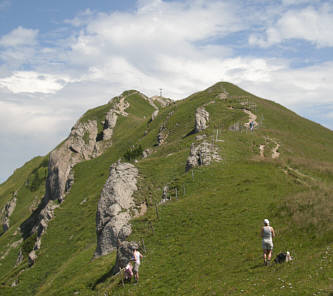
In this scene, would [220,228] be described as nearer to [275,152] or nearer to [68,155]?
[275,152]

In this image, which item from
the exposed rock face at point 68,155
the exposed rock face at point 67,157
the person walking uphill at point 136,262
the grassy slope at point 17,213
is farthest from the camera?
→ the exposed rock face at point 68,155

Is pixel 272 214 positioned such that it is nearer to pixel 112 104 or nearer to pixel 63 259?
pixel 63 259

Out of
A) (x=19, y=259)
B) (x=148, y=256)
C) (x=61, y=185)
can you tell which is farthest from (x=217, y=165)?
(x=61, y=185)

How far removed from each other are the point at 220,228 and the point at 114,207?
21293mm

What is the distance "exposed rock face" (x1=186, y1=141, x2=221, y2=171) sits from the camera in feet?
179

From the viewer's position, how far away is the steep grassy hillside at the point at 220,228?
22016 millimetres

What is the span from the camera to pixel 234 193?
39.9 metres

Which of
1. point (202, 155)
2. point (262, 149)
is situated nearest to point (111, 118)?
point (262, 149)

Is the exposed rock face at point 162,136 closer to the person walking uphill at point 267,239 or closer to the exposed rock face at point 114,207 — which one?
the exposed rock face at point 114,207

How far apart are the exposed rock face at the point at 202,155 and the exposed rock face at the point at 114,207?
10.6 m

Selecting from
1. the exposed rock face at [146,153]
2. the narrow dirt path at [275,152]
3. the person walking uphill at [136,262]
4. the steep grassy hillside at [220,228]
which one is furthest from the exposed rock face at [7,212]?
the person walking uphill at [136,262]

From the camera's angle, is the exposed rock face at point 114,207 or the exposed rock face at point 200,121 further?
the exposed rock face at point 200,121

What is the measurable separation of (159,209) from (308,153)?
2023 inches

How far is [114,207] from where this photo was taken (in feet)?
161
